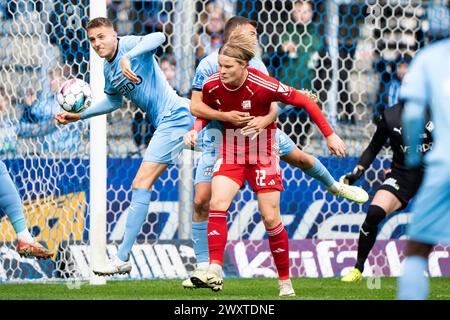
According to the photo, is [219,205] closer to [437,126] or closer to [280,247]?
[280,247]

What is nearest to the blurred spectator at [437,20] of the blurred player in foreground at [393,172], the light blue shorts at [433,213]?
the blurred player in foreground at [393,172]

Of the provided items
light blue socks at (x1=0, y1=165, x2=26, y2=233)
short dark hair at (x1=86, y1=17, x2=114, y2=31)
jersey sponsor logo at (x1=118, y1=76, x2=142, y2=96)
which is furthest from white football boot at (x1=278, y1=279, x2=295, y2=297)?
short dark hair at (x1=86, y1=17, x2=114, y2=31)

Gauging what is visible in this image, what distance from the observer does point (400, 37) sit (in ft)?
33.1

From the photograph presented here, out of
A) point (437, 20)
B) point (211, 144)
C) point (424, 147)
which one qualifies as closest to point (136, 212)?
point (211, 144)

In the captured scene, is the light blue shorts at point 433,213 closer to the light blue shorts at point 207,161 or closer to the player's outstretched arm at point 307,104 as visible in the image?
the player's outstretched arm at point 307,104

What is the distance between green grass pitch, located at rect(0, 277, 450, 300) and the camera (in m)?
7.11

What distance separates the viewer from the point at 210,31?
995 cm

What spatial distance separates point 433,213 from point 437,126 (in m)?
0.35

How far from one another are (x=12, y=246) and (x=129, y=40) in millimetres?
2468

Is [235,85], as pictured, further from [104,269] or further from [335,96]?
[335,96]

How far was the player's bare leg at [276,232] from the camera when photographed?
686 cm

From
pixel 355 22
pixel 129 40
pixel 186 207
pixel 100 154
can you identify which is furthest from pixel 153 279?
pixel 355 22

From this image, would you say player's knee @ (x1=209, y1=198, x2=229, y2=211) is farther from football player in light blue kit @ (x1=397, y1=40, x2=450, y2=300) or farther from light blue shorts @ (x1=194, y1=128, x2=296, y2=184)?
football player in light blue kit @ (x1=397, y1=40, x2=450, y2=300)

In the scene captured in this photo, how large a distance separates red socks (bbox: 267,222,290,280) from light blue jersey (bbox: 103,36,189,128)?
131cm
